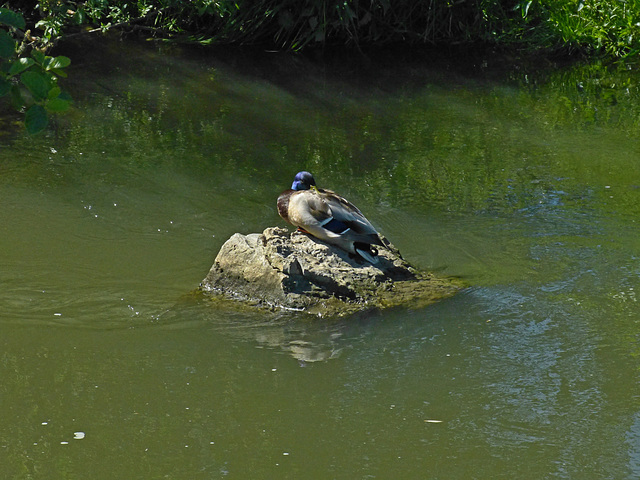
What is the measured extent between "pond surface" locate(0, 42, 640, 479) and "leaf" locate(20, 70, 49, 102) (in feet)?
5.79

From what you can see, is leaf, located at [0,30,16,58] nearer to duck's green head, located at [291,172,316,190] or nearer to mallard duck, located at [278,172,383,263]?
mallard duck, located at [278,172,383,263]

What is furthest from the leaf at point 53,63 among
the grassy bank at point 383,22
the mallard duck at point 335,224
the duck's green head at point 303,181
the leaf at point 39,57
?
the grassy bank at point 383,22

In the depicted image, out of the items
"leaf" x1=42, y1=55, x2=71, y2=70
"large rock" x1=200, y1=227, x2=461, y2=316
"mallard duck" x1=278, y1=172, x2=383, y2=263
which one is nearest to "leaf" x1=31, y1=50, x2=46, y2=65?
"leaf" x1=42, y1=55, x2=71, y2=70

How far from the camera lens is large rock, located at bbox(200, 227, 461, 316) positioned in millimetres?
4953

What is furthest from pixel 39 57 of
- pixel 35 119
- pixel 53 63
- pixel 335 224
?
pixel 335 224

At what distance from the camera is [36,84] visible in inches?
84.7

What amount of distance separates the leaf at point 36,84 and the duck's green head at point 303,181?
132 inches

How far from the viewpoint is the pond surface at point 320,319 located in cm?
360

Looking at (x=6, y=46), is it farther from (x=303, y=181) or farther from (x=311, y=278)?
(x=303, y=181)

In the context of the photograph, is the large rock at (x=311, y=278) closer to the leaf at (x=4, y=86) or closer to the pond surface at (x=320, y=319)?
the pond surface at (x=320, y=319)

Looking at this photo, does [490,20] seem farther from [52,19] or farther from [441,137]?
[52,19]

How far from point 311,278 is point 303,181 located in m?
0.78

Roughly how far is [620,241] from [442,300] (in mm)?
1654

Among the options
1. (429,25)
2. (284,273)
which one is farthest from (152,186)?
(429,25)
